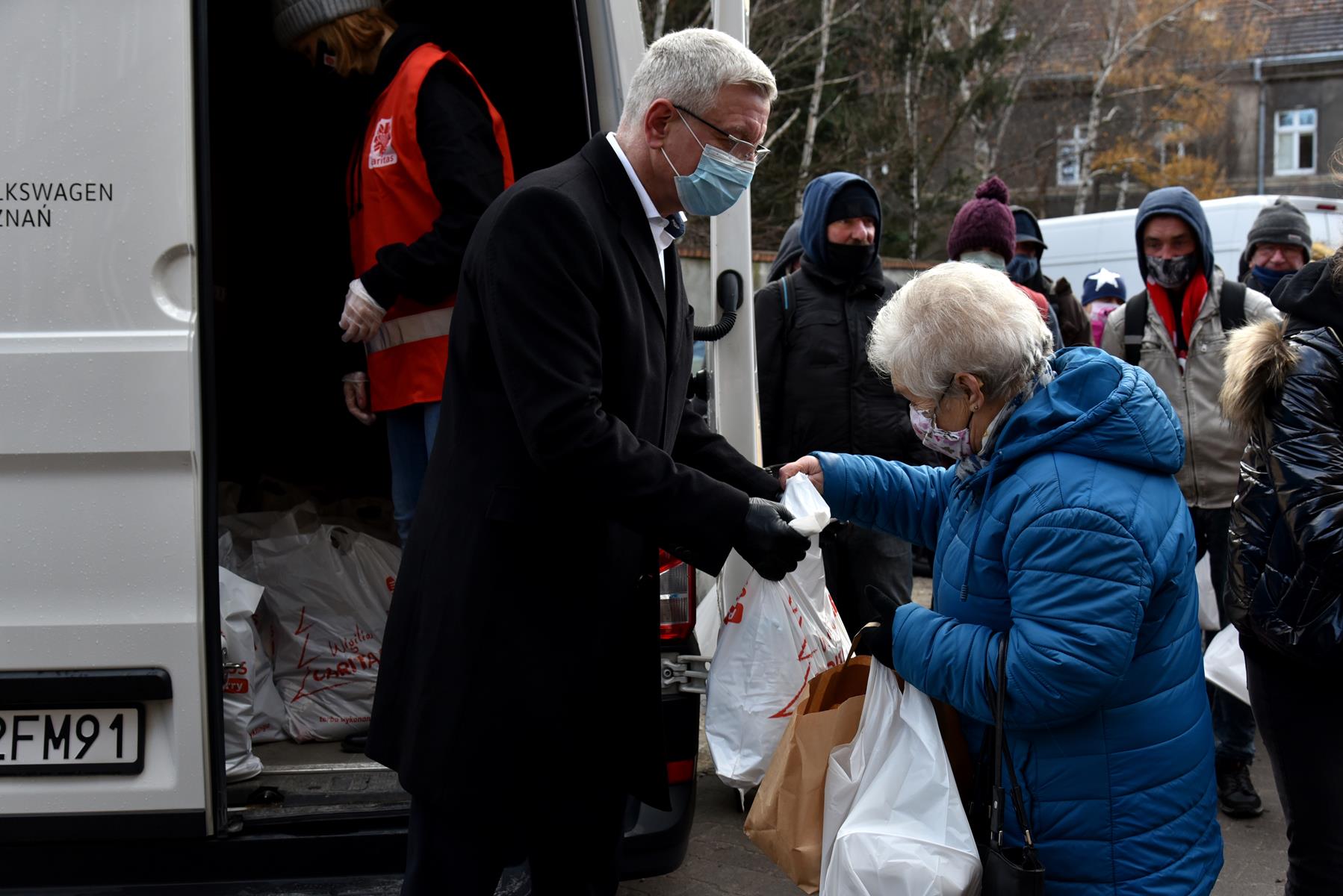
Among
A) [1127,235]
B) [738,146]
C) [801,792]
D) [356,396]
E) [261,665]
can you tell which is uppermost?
[1127,235]

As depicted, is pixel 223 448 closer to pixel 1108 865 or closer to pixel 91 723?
pixel 91 723

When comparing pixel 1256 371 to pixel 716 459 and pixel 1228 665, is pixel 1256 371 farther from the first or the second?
pixel 1228 665

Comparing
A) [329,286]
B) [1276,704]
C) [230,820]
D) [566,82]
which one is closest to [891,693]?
[1276,704]

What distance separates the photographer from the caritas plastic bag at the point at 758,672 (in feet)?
8.42

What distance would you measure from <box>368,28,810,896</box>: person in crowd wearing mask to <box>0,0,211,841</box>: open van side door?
0.58 m

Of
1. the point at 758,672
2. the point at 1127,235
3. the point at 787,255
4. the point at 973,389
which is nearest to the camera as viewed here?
Answer: the point at 973,389

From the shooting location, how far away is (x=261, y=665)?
3.60 metres

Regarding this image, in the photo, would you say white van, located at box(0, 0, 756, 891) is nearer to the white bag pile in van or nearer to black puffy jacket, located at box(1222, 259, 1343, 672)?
the white bag pile in van

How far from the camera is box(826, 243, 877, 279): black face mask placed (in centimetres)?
434

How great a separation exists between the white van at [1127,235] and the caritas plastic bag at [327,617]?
888 cm

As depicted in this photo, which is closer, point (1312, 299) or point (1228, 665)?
point (1312, 299)

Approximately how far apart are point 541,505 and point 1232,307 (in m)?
3.32

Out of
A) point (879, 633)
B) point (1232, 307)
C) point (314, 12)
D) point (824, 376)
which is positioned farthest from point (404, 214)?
point (1232, 307)

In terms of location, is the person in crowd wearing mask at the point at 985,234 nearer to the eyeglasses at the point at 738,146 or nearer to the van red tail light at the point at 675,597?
the van red tail light at the point at 675,597
